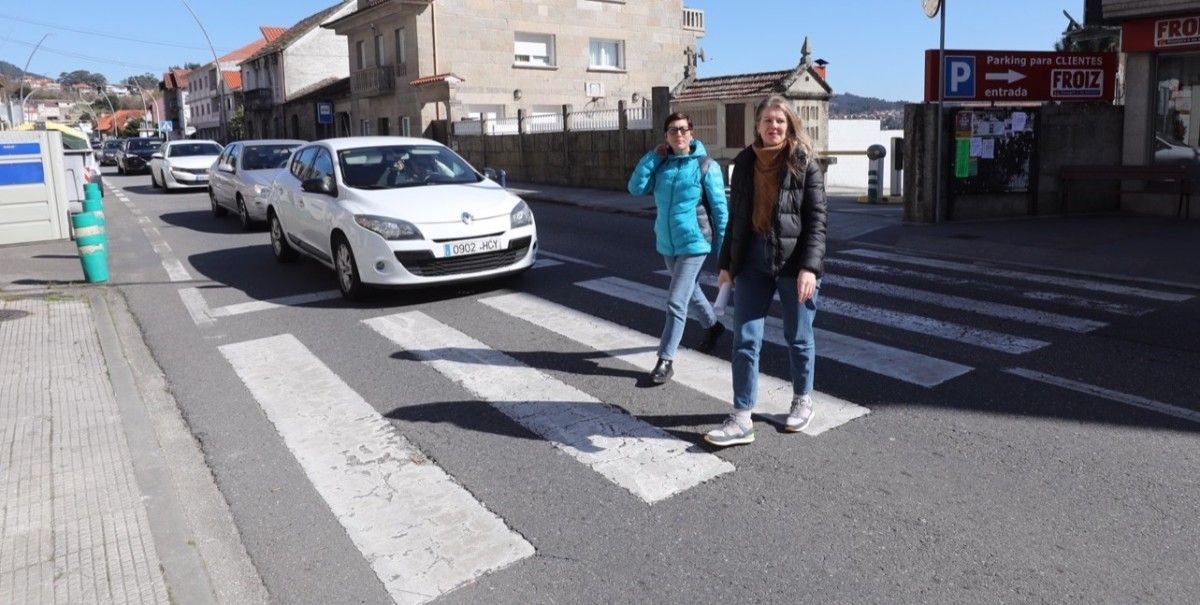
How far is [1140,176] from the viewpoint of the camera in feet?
47.6

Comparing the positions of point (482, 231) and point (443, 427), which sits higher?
point (482, 231)

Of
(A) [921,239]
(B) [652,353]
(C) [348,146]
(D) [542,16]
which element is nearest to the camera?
(B) [652,353]

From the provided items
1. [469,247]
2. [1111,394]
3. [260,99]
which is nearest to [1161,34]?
[1111,394]

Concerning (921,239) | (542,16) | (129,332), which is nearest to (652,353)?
(129,332)

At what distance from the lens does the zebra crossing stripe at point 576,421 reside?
4.59 meters

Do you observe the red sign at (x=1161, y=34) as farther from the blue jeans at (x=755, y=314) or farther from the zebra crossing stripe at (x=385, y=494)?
the zebra crossing stripe at (x=385, y=494)

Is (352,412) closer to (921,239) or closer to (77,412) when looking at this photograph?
(77,412)

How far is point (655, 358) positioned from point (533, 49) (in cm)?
3128

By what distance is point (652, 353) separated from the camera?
6.86 m

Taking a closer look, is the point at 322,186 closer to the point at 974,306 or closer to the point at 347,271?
the point at 347,271

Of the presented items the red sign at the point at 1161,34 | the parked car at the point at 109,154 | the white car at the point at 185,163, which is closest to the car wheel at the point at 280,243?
the white car at the point at 185,163

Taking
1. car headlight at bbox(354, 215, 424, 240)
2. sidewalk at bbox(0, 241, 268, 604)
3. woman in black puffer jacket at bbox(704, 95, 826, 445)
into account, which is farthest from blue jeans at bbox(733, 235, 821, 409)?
car headlight at bbox(354, 215, 424, 240)

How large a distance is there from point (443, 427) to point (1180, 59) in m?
14.3

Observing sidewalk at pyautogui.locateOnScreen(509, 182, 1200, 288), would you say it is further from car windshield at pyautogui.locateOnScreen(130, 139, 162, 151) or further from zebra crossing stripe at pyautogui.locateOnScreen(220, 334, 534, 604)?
car windshield at pyautogui.locateOnScreen(130, 139, 162, 151)
